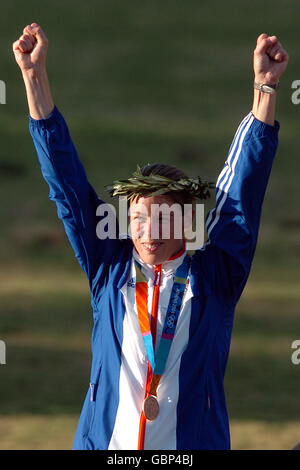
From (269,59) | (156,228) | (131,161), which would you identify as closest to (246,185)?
(156,228)

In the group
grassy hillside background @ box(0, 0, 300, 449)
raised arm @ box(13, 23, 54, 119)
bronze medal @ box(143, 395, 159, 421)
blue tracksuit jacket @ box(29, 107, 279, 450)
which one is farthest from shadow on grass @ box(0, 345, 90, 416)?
raised arm @ box(13, 23, 54, 119)

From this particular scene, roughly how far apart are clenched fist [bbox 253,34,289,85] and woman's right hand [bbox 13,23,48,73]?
2.58 feet

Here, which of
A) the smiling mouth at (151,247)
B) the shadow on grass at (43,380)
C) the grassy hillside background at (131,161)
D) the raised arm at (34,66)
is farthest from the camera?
the grassy hillside background at (131,161)

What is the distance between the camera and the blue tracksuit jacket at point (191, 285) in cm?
368

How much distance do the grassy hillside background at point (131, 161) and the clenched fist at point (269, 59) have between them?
4.03 m

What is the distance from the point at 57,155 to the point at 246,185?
701 mm

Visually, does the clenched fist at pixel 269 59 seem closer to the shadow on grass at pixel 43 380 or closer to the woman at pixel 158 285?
the woman at pixel 158 285

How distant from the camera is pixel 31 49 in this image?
149 inches

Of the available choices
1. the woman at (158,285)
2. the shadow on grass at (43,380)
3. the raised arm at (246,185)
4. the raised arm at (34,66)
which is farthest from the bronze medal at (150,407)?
the shadow on grass at (43,380)

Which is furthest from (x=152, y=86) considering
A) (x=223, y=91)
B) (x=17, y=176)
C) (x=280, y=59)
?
(x=280, y=59)

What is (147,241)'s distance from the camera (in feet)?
12.6

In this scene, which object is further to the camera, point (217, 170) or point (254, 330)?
point (217, 170)

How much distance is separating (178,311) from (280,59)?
101 centimetres

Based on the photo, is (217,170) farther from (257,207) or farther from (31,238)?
(257,207)
